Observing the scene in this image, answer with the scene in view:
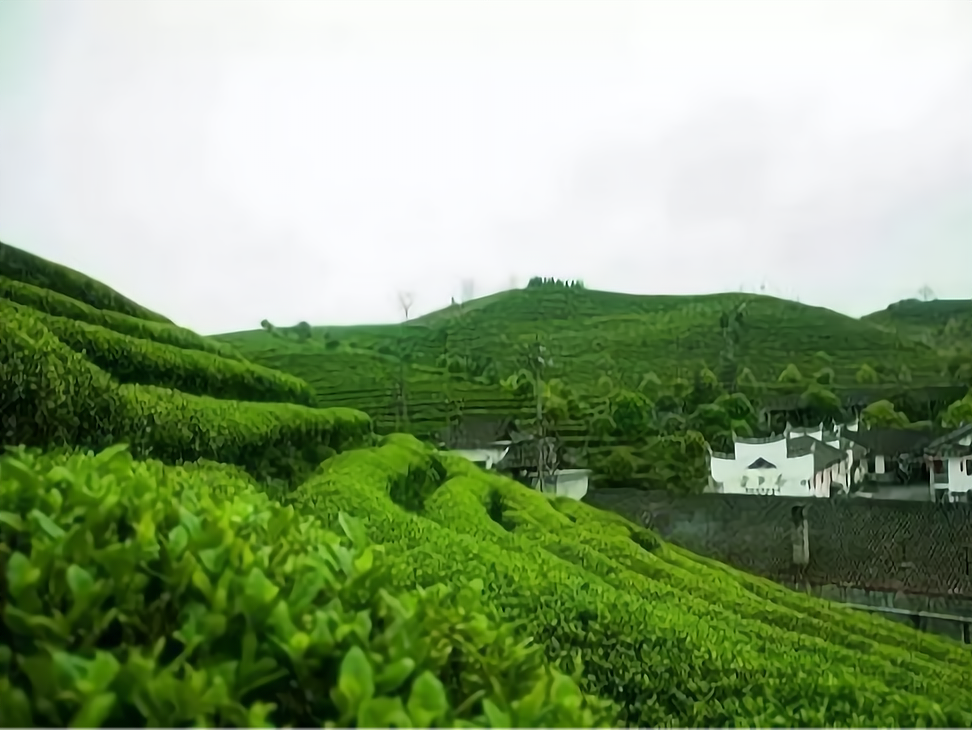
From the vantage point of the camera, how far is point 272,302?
1967 mm

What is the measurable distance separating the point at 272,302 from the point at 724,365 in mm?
1021

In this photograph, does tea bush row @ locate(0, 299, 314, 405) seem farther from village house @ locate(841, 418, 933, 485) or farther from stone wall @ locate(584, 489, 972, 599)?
village house @ locate(841, 418, 933, 485)

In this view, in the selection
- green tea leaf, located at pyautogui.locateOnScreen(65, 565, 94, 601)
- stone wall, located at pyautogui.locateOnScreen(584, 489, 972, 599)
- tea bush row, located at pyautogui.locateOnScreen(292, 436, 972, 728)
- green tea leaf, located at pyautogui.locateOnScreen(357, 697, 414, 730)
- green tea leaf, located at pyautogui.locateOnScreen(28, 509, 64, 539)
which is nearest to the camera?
green tea leaf, located at pyautogui.locateOnScreen(357, 697, 414, 730)

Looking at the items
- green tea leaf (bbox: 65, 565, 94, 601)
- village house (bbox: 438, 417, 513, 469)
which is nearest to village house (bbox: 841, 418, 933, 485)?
village house (bbox: 438, 417, 513, 469)

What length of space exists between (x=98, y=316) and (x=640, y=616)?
137 centimetres

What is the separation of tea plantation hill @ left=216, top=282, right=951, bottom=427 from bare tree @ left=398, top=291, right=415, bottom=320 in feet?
0.11

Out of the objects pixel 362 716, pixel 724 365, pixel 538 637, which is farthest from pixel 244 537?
pixel 724 365

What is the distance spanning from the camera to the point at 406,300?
196 cm

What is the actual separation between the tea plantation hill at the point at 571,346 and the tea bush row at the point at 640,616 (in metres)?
0.19

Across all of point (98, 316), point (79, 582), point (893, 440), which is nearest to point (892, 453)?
point (893, 440)

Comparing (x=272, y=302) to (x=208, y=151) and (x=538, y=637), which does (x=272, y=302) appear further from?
(x=538, y=637)

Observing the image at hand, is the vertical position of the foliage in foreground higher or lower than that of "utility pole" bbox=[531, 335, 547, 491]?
lower

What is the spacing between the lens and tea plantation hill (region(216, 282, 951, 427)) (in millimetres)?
1818

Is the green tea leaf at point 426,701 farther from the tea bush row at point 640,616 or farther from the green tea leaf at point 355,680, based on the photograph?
the tea bush row at point 640,616
